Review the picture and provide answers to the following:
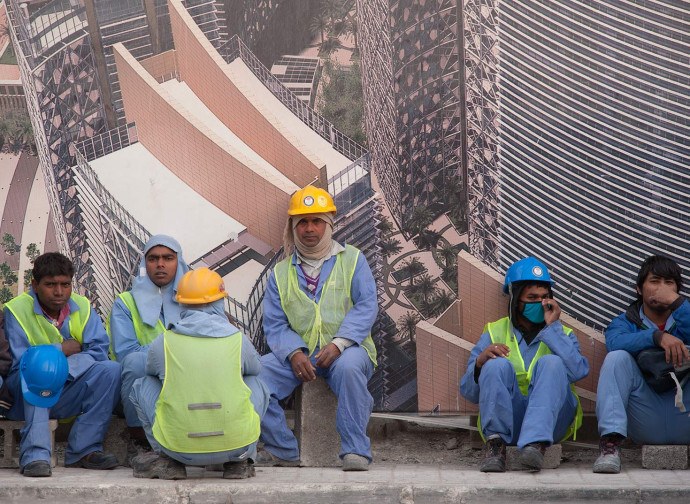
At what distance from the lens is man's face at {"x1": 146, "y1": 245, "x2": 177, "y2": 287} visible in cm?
557

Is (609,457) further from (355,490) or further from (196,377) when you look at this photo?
(196,377)

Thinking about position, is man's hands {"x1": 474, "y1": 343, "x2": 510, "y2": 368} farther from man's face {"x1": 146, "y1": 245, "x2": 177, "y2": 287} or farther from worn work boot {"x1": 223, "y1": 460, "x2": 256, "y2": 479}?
man's face {"x1": 146, "y1": 245, "x2": 177, "y2": 287}

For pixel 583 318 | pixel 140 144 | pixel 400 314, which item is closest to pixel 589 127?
pixel 583 318

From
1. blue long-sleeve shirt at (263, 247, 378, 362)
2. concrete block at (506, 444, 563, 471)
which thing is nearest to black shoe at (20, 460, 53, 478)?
blue long-sleeve shirt at (263, 247, 378, 362)

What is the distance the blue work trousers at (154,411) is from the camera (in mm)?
4711

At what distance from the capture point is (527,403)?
517 centimetres

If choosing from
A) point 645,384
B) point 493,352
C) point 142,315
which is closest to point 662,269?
point 645,384

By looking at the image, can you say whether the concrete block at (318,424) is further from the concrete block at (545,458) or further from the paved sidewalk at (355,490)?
the concrete block at (545,458)

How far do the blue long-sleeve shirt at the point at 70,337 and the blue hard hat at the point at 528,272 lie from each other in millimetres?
2513

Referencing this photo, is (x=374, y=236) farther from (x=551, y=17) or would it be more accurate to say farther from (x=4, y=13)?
(x=4, y=13)

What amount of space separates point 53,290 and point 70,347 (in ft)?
1.14

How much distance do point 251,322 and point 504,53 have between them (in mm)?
2539

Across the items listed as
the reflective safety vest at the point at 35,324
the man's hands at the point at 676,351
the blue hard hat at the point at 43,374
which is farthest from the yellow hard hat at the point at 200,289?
the man's hands at the point at 676,351

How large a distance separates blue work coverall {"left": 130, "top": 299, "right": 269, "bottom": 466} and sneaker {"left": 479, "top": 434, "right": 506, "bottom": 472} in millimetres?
1282
